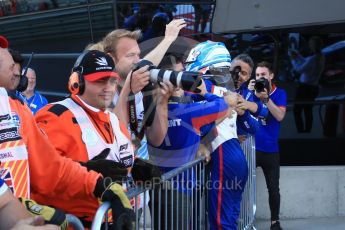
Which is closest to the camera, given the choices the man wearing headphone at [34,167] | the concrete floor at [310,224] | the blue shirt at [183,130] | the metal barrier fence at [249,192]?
the man wearing headphone at [34,167]

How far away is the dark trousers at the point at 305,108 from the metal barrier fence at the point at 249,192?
2.60 m

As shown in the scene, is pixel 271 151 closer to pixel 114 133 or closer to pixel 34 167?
pixel 114 133

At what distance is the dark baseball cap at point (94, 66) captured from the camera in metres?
2.63

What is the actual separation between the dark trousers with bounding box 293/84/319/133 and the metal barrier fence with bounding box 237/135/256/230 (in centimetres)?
260

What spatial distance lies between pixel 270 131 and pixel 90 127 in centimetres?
353

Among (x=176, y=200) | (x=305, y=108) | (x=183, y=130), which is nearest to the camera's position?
(x=176, y=200)

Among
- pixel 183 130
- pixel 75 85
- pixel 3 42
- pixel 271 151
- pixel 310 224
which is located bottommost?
pixel 310 224

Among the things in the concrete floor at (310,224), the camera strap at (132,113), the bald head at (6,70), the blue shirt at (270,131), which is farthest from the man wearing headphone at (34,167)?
the concrete floor at (310,224)

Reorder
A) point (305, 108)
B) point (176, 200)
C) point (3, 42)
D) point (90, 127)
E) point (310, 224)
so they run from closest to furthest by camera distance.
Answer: point (3, 42) → point (90, 127) → point (176, 200) → point (310, 224) → point (305, 108)

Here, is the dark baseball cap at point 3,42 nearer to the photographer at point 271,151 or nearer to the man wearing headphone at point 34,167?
the man wearing headphone at point 34,167

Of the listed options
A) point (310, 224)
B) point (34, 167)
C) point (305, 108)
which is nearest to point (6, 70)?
point (34, 167)

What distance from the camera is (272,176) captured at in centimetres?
573

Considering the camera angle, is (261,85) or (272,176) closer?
(261,85)

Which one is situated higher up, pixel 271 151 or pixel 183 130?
pixel 183 130
